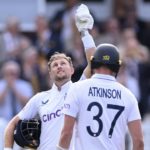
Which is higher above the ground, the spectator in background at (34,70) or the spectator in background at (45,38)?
the spectator in background at (45,38)

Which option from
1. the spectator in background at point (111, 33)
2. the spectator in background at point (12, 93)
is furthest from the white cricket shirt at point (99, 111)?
the spectator in background at point (111, 33)

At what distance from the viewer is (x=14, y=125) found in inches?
436

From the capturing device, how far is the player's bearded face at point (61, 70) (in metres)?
10.8

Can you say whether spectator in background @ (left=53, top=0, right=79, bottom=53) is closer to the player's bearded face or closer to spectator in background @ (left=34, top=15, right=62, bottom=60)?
spectator in background @ (left=34, top=15, right=62, bottom=60)

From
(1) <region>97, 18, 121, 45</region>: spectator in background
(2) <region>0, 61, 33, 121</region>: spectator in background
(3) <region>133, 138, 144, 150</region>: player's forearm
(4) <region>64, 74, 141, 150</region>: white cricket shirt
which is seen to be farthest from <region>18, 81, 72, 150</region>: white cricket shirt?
(1) <region>97, 18, 121, 45</region>: spectator in background

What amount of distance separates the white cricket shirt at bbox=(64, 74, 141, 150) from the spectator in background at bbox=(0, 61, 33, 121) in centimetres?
502

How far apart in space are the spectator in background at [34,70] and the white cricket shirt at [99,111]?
5.62m

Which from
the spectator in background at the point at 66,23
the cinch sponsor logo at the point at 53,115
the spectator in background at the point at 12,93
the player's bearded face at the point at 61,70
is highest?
the player's bearded face at the point at 61,70

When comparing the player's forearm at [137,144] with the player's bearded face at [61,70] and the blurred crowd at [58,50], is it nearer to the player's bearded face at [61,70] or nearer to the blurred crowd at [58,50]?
the player's bearded face at [61,70]

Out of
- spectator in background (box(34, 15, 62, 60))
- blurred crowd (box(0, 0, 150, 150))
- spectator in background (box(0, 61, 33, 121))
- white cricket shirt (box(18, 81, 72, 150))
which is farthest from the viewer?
spectator in background (box(34, 15, 62, 60))

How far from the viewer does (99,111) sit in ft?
32.3

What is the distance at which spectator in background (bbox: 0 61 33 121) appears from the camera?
1495 centimetres

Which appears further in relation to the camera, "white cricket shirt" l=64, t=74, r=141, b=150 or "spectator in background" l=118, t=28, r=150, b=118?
"spectator in background" l=118, t=28, r=150, b=118

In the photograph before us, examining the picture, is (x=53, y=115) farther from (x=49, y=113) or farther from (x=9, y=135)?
(x=9, y=135)
